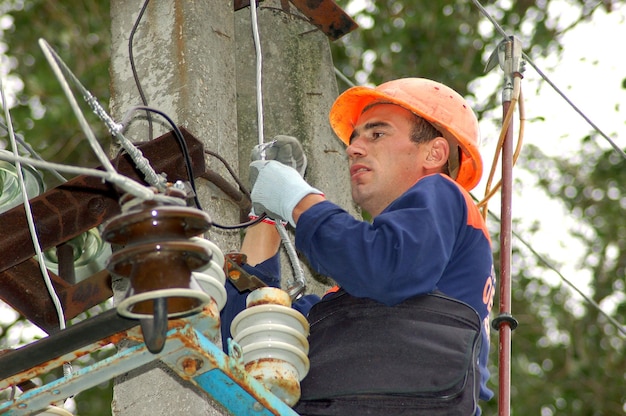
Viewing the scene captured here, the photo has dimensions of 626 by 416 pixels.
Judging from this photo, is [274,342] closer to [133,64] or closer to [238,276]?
[238,276]

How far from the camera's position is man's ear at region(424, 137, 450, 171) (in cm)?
397

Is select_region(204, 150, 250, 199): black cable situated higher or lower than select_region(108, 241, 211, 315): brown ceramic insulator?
lower

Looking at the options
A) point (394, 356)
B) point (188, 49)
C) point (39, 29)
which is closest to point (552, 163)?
point (39, 29)

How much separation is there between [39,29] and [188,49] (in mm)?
4511

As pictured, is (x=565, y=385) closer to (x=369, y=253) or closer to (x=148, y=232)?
(x=369, y=253)

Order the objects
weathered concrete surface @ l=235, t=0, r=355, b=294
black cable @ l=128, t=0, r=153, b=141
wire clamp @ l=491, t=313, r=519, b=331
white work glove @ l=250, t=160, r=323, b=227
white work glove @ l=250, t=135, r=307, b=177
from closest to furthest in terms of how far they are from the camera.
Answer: white work glove @ l=250, t=160, r=323, b=227 → white work glove @ l=250, t=135, r=307, b=177 → wire clamp @ l=491, t=313, r=519, b=331 → black cable @ l=128, t=0, r=153, b=141 → weathered concrete surface @ l=235, t=0, r=355, b=294

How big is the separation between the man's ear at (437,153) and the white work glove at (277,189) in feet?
1.86

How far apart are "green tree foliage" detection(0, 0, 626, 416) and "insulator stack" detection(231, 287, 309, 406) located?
192 inches

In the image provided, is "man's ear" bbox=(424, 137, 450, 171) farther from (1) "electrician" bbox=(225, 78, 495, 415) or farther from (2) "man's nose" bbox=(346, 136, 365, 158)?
(1) "electrician" bbox=(225, 78, 495, 415)

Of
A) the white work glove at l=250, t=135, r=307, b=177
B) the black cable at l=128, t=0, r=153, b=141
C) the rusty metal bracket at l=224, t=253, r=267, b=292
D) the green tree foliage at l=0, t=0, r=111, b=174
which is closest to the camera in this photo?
the rusty metal bracket at l=224, t=253, r=267, b=292

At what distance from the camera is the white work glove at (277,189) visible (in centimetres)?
344

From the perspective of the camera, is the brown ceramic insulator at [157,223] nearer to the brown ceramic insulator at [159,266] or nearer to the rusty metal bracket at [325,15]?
the brown ceramic insulator at [159,266]

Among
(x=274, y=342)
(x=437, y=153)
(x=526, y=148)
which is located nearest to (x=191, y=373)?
(x=274, y=342)

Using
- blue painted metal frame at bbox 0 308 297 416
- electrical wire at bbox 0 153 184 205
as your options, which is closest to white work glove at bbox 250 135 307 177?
blue painted metal frame at bbox 0 308 297 416
